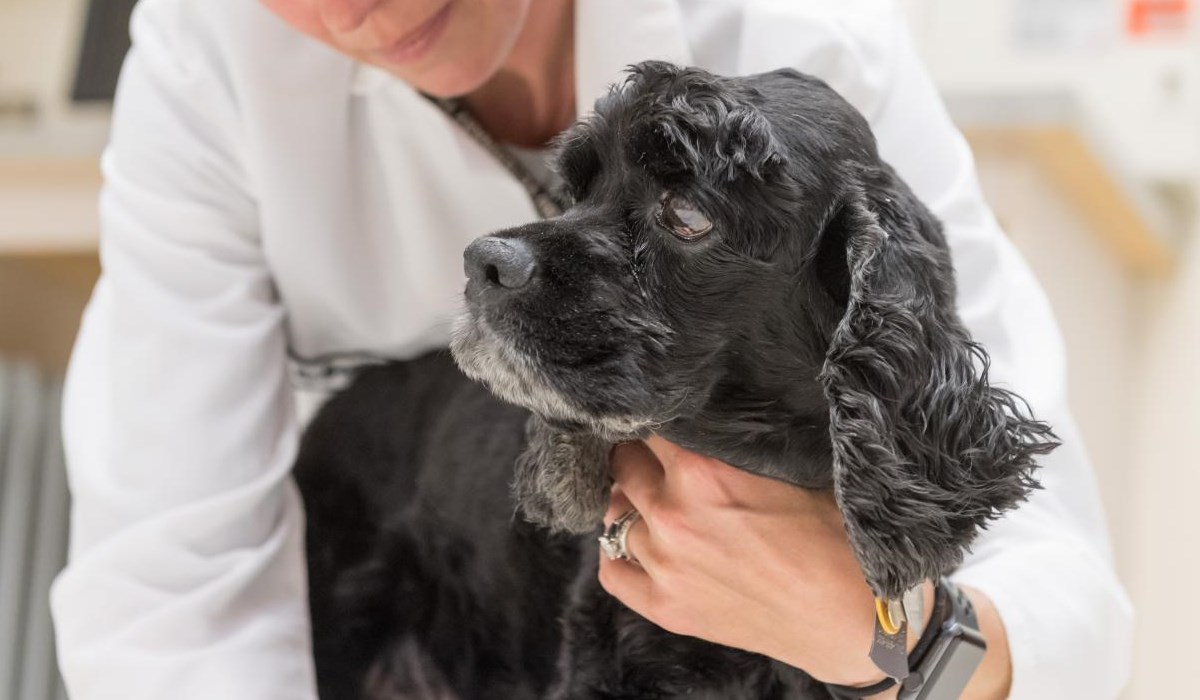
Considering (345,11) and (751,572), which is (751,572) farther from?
(345,11)

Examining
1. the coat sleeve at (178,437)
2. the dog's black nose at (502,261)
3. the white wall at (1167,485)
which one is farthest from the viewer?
the white wall at (1167,485)

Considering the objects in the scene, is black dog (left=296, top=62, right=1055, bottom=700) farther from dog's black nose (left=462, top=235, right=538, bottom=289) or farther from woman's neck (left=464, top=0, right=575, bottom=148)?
woman's neck (left=464, top=0, right=575, bottom=148)

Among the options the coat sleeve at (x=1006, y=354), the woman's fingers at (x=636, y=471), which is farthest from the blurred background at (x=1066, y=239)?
the woman's fingers at (x=636, y=471)

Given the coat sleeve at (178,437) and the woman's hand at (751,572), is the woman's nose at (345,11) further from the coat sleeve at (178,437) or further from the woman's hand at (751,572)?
the woman's hand at (751,572)

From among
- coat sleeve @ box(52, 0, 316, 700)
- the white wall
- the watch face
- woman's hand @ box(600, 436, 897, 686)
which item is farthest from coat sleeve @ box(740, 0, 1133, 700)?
the white wall

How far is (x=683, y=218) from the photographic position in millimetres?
874

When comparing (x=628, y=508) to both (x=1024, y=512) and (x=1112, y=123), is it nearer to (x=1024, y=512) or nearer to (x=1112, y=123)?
(x=1024, y=512)

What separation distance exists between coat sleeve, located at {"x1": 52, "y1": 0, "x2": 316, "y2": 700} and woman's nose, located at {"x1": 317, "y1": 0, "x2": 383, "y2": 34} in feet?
0.84

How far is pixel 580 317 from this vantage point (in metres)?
0.85

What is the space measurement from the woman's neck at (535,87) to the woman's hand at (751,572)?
484mm

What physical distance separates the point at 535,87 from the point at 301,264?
34 centimetres

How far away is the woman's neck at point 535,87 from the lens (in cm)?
133

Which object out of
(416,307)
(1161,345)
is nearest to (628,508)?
(416,307)

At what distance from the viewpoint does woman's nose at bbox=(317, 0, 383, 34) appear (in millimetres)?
1081
